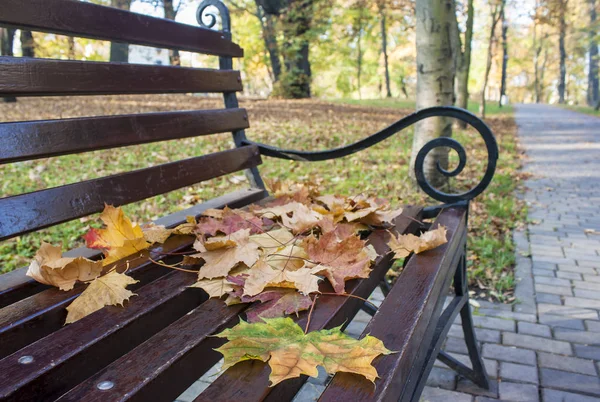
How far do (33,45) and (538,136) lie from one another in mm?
10654

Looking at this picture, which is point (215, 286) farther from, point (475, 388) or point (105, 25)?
point (475, 388)

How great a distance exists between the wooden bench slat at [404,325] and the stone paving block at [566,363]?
0.89 metres

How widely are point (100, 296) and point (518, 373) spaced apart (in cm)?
171

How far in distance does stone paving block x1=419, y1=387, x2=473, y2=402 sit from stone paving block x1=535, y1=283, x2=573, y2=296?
1.18m

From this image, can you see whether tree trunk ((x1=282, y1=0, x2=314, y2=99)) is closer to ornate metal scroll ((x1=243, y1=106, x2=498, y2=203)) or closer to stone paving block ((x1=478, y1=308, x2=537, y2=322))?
stone paving block ((x1=478, y1=308, x2=537, y2=322))

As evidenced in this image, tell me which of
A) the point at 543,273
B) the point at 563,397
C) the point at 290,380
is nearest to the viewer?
the point at 290,380

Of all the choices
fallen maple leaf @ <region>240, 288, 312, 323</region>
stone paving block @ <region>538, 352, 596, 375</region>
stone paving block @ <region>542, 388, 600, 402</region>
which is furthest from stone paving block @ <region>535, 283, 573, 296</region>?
fallen maple leaf @ <region>240, 288, 312, 323</region>

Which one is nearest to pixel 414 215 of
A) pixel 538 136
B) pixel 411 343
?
pixel 411 343

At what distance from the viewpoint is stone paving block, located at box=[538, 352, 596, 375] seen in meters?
2.02

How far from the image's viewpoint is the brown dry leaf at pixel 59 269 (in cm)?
114

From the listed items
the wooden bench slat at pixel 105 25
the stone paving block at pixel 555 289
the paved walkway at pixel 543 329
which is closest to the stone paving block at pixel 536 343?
the paved walkway at pixel 543 329

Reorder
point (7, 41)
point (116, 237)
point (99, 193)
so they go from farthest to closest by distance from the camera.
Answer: point (7, 41), point (99, 193), point (116, 237)

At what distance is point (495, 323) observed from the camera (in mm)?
2453

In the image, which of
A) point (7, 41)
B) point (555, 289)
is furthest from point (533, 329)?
point (7, 41)
